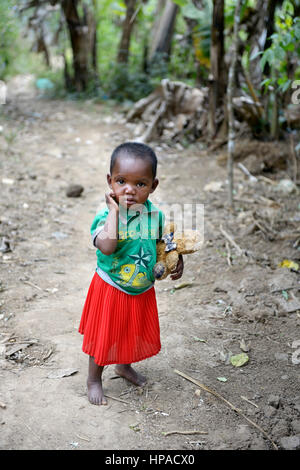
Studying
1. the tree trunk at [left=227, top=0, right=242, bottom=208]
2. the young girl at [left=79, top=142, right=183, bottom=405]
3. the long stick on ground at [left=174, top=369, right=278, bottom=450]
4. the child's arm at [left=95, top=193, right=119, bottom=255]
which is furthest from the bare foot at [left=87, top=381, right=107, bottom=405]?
the tree trunk at [left=227, top=0, right=242, bottom=208]

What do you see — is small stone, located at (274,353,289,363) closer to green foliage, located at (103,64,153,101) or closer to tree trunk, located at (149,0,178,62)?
green foliage, located at (103,64,153,101)

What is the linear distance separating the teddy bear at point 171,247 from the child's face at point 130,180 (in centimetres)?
28

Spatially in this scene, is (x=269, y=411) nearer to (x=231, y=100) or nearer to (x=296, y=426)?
(x=296, y=426)

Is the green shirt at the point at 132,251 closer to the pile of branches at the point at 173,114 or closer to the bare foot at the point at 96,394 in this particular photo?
the bare foot at the point at 96,394

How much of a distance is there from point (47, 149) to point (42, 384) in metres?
5.02

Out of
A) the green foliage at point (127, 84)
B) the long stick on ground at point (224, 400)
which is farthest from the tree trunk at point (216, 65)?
the long stick on ground at point (224, 400)

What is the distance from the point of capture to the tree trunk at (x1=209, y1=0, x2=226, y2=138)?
5762 millimetres

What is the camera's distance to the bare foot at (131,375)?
2.46m

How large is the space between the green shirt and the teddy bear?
0.18 feet

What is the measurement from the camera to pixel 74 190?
5.27 m

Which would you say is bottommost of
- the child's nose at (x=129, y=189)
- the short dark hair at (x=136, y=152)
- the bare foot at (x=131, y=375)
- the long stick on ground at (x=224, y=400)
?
the long stick on ground at (x=224, y=400)

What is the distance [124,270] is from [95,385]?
25.8 inches

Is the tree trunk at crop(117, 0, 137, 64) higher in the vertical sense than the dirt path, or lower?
higher

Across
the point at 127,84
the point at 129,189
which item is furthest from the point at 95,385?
the point at 127,84
